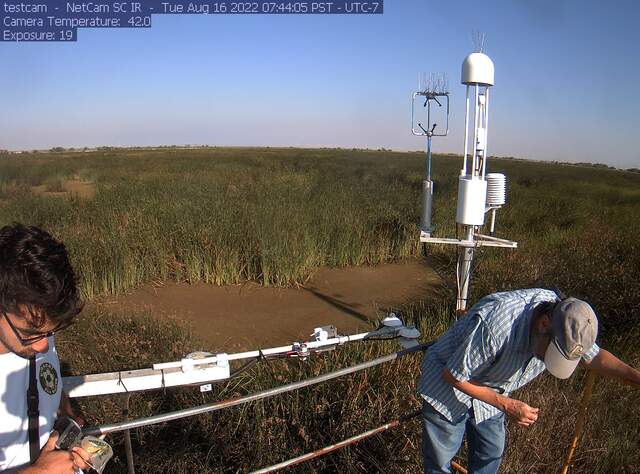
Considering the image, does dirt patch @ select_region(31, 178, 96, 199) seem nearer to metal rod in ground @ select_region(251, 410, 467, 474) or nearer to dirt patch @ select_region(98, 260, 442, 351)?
dirt patch @ select_region(98, 260, 442, 351)

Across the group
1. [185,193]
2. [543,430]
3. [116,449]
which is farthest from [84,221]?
[543,430]

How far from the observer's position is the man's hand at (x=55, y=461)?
49.5 inches

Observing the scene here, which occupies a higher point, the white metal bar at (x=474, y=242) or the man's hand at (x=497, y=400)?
the white metal bar at (x=474, y=242)

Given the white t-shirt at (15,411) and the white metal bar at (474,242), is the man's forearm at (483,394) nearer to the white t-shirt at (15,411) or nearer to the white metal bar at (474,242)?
the white t-shirt at (15,411)

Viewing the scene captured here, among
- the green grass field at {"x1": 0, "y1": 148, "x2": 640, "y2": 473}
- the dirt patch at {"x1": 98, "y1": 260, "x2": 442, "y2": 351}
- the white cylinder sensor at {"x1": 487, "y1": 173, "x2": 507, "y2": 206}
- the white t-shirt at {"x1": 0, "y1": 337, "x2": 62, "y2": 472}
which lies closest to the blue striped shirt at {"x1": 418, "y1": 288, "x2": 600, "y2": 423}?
the green grass field at {"x1": 0, "y1": 148, "x2": 640, "y2": 473}

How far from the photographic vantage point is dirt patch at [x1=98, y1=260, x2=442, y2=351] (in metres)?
5.63

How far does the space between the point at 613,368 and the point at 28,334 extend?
225cm

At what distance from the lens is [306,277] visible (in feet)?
24.1

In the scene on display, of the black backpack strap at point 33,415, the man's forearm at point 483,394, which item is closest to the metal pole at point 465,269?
the man's forearm at point 483,394

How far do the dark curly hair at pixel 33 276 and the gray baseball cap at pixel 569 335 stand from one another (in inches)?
66.5

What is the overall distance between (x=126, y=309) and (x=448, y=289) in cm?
436

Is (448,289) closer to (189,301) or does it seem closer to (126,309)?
(189,301)

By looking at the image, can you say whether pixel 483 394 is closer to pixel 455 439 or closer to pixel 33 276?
pixel 455 439

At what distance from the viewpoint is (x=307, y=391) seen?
12.2 ft
